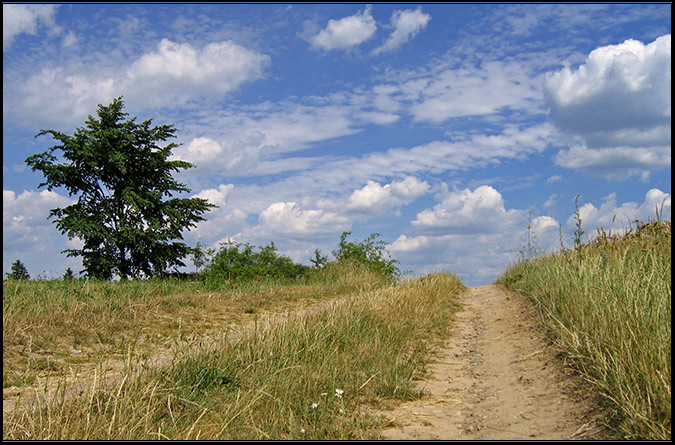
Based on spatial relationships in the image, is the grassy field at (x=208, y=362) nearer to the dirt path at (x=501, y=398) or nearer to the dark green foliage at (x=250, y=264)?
the dirt path at (x=501, y=398)

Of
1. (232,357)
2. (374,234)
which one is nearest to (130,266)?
(374,234)

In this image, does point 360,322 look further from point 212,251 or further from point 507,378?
point 212,251

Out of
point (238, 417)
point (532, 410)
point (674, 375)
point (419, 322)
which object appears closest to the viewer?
point (674, 375)

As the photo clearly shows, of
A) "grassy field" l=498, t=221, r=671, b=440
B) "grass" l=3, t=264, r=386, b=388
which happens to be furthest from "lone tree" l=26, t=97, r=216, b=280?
"grassy field" l=498, t=221, r=671, b=440

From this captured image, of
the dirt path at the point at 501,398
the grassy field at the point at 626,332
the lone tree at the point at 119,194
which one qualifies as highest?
the lone tree at the point at 119,194

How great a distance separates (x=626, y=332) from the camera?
5328 millimetres

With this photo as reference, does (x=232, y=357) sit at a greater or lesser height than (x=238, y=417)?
greater

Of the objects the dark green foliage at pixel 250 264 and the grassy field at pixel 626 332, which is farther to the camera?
the dark green foliage at pixel 250 264

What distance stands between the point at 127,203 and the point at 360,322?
21459 mm

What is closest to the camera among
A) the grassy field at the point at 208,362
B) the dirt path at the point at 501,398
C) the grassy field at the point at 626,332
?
the grassy field at the point at 626,332

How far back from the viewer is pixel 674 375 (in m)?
4.17

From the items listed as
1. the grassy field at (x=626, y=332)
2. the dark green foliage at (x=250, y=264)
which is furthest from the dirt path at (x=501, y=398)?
the dark green foliage at (x=250, y=264)

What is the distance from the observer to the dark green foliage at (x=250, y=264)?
25359 mm

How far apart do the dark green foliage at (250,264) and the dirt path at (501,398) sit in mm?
16869
